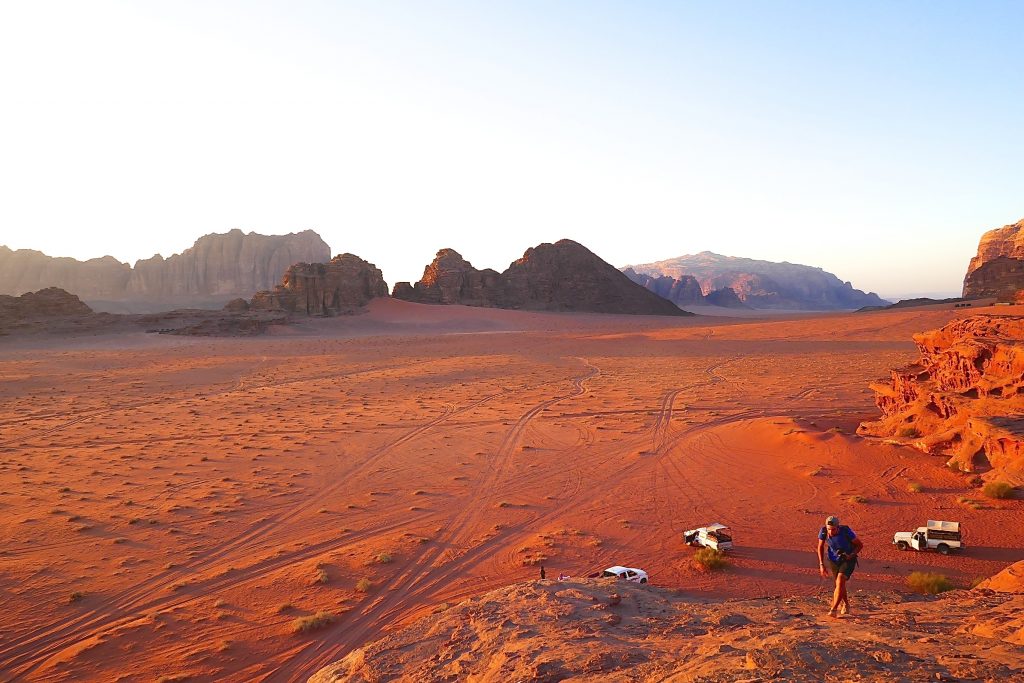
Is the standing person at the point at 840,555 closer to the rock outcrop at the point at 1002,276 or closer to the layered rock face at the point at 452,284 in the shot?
the rock outcrop at the point at 1002,276

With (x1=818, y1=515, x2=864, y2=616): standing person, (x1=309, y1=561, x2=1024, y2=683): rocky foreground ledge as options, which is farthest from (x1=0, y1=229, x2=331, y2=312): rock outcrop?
(x1=818, y1=515, x2=864, y2=616): standing person

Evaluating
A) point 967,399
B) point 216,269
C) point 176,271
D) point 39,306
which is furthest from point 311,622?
point 176,271

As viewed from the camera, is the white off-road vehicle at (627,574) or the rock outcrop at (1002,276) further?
the rock outcrop at (1002,276)

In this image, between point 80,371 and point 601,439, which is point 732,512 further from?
point 80,371

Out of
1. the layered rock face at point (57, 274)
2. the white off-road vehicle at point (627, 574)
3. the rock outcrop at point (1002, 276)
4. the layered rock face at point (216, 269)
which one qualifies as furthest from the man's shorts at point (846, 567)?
the layered rock face at point (57, 274)

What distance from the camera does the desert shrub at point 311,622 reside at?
8.27 m

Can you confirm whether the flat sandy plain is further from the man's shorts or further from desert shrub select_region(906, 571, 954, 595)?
the man's shorts

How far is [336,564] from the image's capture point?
1033 cm

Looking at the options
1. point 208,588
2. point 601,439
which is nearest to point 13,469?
point 208,588

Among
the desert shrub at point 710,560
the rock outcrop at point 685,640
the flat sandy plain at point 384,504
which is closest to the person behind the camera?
the rock outcrop at point 685,640

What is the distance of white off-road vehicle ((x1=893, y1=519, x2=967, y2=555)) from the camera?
32.0 feet

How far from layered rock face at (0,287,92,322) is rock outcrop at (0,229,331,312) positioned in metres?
50.6

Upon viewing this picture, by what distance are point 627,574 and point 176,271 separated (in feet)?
439

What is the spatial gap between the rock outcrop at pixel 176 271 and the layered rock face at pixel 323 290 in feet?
153
